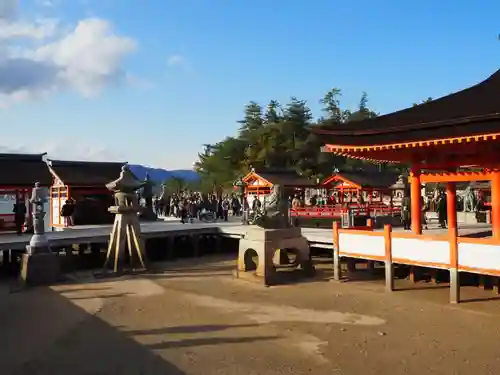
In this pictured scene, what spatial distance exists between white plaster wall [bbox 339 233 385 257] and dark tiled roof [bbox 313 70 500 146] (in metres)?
2.67

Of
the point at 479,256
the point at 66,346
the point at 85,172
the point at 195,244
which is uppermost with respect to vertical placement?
the point at 85,172

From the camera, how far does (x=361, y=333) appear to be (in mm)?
9086

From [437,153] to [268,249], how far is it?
5414 mm

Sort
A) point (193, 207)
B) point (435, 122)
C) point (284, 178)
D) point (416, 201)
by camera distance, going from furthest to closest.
A: point (284, 178) < point (193, 207) < point (416, 201) < point (435, 122)

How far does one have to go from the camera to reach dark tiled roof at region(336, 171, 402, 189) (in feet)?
112

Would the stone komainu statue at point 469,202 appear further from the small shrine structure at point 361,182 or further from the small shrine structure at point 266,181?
the small shrine structure at point 266,181

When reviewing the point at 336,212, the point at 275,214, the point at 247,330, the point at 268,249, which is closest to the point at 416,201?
the point at 275,214

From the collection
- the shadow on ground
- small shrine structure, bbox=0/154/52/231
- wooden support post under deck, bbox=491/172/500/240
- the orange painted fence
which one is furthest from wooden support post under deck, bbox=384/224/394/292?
small shrine structure, bbox=0/154/52/231

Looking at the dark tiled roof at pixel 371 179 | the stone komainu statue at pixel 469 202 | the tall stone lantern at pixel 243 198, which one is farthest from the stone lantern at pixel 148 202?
the stone komainu statue at pixel 469 202

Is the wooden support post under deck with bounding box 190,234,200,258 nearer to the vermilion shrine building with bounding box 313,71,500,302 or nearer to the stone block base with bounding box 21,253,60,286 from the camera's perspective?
the stone block base with bounding box 21,253,60,286

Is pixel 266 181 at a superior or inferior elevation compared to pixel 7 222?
superior

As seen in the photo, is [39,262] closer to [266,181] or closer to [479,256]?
[479,256]

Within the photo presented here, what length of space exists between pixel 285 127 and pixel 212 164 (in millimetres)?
13770

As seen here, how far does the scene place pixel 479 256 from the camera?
10352 millimetres
